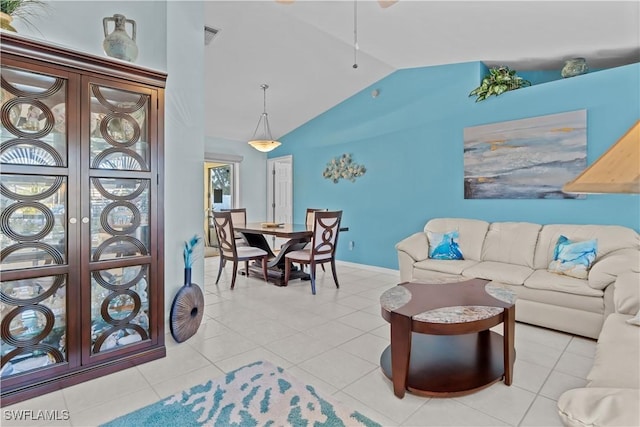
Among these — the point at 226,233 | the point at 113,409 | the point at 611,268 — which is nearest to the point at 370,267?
the point at 226,233

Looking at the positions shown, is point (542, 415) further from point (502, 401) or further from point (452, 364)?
point (452, 364)

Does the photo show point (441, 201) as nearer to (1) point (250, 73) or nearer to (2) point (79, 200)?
(1) point (250, 73)

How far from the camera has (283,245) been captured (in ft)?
16.2

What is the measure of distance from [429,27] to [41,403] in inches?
169

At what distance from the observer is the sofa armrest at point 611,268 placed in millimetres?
2566

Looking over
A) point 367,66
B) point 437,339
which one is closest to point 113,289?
point 437,339

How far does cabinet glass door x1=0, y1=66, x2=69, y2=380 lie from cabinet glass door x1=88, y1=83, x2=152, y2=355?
0.16m

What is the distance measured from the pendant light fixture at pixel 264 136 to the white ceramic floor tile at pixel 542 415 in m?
4.57

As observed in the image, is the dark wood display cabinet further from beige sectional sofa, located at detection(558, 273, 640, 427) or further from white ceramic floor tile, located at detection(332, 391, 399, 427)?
beige sectional sofa, located at detection(558, 273, 640, 427)

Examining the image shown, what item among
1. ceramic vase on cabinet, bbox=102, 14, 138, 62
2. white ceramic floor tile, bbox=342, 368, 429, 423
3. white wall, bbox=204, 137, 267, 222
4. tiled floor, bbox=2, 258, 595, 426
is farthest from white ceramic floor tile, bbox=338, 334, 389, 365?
white wall, bbox=204, 137, 267, 222

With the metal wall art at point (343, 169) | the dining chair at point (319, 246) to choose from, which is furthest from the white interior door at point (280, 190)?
the dining chair at point (319, 246)

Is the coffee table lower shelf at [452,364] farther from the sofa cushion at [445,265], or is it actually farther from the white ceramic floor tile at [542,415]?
the sofa cushion at [445,265]

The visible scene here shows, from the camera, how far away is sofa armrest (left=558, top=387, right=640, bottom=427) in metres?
1.01

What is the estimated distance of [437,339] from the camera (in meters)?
2.49
